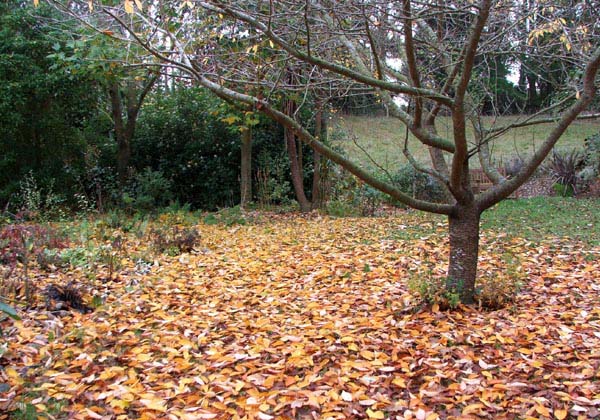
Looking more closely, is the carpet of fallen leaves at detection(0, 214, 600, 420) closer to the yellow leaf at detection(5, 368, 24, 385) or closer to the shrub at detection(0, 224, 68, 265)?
the yellow leaf at detection(5, 368, 24, 385)

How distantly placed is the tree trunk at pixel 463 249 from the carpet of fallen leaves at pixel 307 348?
0.17m

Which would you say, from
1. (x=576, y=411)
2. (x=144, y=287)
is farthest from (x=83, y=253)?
(x=576, y=411)

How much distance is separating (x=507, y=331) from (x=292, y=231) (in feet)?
12.5

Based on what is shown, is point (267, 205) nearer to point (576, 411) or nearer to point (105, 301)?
point (105, 301)

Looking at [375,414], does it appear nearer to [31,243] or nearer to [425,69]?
[425,69]

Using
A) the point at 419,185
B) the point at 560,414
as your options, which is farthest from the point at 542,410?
the point at 419,185

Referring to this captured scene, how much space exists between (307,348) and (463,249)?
124 centimetres

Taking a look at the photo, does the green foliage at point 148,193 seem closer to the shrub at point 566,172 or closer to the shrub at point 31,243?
the shrub at point 31,243

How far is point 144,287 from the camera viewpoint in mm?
4031

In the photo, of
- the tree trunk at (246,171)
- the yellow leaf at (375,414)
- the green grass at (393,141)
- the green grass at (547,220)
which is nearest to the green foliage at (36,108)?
the tree trunk at (246,171)

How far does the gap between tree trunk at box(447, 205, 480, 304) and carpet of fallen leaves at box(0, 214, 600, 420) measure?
0.17 metres

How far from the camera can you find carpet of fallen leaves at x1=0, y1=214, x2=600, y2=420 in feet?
7.59

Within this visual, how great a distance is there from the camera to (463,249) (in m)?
3.40

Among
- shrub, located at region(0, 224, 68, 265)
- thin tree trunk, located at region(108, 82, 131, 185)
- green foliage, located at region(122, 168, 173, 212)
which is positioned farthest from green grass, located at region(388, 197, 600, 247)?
thin tree trunk, located at region(108, 82, 131, 185)
